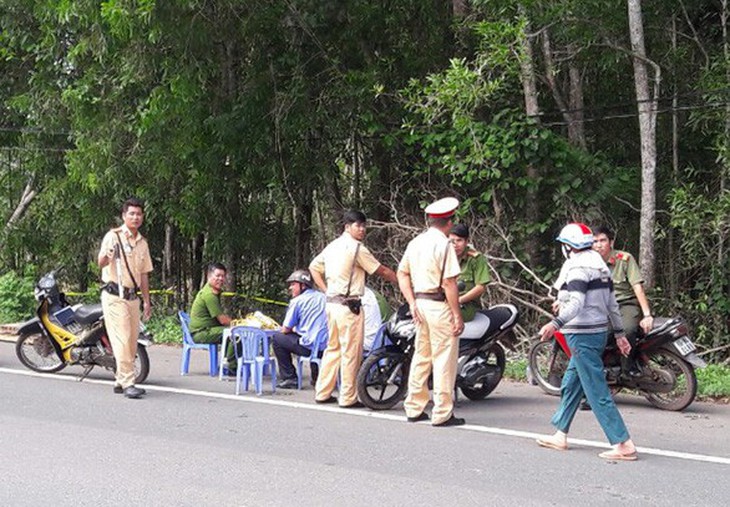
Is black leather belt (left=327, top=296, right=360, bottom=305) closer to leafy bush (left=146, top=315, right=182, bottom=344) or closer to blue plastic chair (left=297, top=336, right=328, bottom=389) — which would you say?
blue plastic chair (left=297, top=336, right=328, bottom=389)

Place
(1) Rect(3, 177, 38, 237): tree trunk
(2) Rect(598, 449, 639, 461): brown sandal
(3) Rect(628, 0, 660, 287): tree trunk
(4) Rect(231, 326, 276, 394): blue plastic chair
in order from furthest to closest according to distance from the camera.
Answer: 1. (1) Rect(3, 177, 38, 237): tree trunk
2. (3) Rect(628, 0, 660, 287): tree trunk
3. (4) Rect(231, 326, 276, 394): blue plastic chair
4. (2) Rect(598, 449, 639, 461): brown sandal

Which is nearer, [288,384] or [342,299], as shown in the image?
[342,299]

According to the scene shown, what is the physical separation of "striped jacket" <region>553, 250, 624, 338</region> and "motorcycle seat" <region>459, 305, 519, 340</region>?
191 centimetres

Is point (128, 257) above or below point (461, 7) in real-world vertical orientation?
below

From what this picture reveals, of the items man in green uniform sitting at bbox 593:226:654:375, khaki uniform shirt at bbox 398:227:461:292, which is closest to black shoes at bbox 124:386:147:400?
khaki uniform shirt at bbox 398:227:461:292

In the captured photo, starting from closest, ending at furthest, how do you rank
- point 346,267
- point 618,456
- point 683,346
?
1. point 618,456
2. point 683,346
3. point 346,267

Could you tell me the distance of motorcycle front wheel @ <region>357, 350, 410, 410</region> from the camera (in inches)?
348

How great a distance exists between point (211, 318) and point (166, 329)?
185 inches

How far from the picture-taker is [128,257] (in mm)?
9594

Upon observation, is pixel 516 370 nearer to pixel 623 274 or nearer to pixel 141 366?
pixel 623 274

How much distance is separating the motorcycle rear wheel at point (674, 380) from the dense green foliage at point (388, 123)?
2978 millimetres

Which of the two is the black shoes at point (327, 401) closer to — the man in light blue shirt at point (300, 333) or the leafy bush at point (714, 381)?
the man in light blue shirt at point (300, 333)

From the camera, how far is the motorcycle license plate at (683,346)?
29.3 feet

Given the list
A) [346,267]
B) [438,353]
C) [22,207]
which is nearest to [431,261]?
[438,353]
